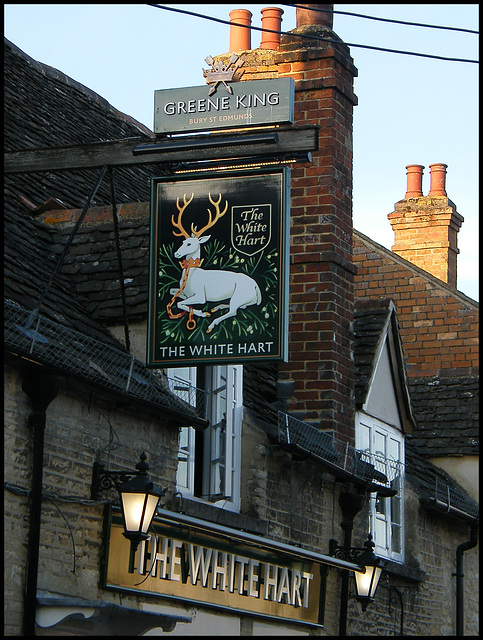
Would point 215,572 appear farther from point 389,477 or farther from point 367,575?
point 389,477

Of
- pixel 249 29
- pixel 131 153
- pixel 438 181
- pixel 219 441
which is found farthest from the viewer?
pixel 438 181

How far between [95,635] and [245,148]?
3.99 metres

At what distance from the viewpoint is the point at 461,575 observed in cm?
1697

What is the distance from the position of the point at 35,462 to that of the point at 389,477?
6963mm

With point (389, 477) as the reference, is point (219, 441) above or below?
below

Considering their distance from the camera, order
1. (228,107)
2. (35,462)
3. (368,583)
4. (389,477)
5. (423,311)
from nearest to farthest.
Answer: (35,462) → (228,107) → (368,583) → (389,477) → (423,311)

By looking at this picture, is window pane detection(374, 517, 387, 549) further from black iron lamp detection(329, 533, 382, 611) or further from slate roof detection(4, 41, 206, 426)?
slate roof detection(4, 41, 206, 426)

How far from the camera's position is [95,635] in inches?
384

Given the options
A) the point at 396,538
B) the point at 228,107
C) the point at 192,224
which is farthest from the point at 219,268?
the point at 396,538

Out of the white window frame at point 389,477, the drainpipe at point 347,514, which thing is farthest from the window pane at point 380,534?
the drainpipe at point 347,514

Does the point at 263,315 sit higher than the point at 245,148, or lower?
lower

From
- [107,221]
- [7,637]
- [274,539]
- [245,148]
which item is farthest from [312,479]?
[7,637]

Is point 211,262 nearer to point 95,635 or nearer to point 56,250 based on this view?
point 56,250

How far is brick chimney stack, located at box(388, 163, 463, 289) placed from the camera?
81.0 feet
